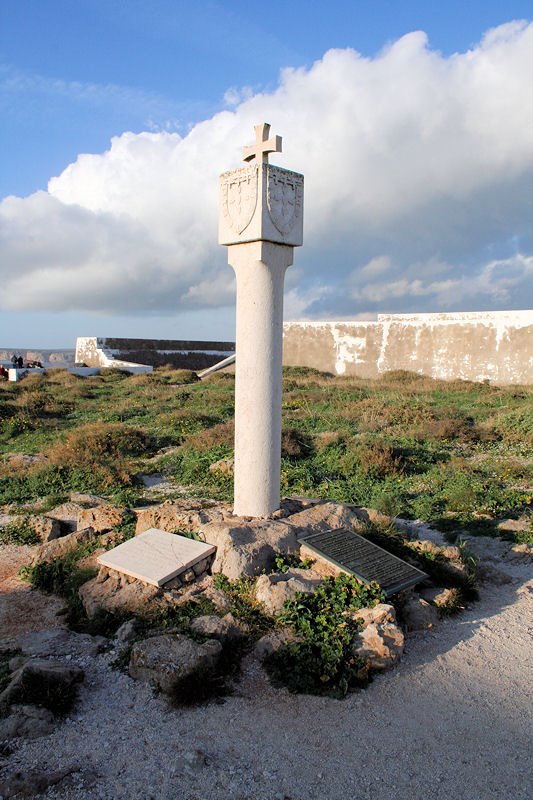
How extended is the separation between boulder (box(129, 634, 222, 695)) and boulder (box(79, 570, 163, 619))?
79 centimetres

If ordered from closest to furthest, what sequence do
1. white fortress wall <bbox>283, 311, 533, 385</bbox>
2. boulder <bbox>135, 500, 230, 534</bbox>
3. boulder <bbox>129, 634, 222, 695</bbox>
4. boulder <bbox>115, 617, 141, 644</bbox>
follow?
boulder <bbox>129, 634, 222, 695</bbox> → boulder <bbox>115, 617, 141, 644</bbox> → boulder <bbox>135, 500, 230, 534</bbox> → white fortress wall <bbox>283, 311, 533, 385</bbox>

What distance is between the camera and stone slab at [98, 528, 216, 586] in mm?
5676

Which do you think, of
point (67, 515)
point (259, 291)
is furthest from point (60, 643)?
point (259, 291)

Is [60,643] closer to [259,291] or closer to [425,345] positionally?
[259,291]

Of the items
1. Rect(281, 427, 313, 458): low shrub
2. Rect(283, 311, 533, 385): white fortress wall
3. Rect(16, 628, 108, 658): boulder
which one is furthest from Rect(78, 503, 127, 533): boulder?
Rect(283, 311, 533, 385): white fortress wall

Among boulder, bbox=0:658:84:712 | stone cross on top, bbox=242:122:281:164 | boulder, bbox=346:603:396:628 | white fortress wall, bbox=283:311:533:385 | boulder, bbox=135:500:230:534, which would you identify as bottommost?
boulder, bbox=0:658:84:712

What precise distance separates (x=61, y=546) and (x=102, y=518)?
2.05 ft

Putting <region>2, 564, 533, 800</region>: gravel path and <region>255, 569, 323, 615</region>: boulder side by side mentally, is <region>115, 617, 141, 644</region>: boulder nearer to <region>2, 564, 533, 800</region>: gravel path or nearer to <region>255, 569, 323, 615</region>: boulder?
<region>2, 564, 533, 800</region>: gravel path

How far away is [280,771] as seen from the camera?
353 cm

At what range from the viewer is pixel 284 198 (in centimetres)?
628

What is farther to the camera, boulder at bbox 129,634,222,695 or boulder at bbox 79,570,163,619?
boulder at bbox 79,570,163,619

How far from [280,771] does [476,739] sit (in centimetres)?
127

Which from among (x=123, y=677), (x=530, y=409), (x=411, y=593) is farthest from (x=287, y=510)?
(x=530, y=409)

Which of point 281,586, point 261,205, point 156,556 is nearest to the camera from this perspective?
point 281,586
